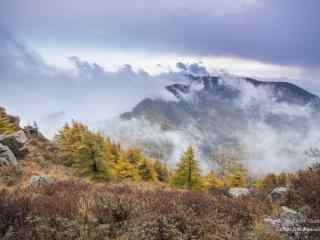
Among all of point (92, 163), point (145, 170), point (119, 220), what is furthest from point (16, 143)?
point (119, 220)

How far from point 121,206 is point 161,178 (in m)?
35.4

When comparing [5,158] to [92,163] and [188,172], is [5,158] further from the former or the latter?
[188,172]

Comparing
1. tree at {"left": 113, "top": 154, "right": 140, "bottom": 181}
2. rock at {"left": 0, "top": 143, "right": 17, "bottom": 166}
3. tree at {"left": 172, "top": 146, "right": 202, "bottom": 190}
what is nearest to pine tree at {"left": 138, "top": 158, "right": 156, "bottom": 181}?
tree at {"left": 113, "top": 154, "right": 140, "bottom": 181}

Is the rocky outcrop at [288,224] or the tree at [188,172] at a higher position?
the tree at [188,172]

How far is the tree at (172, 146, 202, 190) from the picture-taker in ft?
102

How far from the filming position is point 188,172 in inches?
1240

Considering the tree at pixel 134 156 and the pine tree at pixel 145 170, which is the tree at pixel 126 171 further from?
the tree at pixel 134 156

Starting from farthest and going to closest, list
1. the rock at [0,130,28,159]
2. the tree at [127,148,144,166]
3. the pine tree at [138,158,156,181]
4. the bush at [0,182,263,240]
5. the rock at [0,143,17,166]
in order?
the tree at [127,148,144,166]
the pine tree at [138,158,156,181]
the rock at [0,130,28,159]
the rock at [0,143,17,166]
the bush at [0,182,263,240]

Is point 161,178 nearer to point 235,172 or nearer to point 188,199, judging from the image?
point 235,172

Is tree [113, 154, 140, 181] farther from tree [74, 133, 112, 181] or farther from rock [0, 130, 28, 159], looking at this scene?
rock [0, 130, 28, 159]

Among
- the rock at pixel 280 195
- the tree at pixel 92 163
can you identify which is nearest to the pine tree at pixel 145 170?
the tree at pixel 92 163

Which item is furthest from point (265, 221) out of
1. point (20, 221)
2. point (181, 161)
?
point (181, 161)

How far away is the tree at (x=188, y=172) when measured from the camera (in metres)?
31.1

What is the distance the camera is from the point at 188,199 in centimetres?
841
